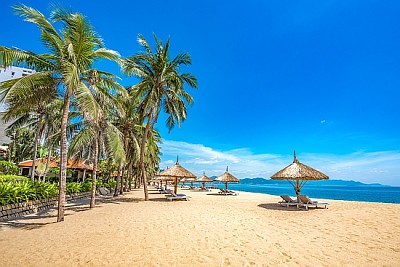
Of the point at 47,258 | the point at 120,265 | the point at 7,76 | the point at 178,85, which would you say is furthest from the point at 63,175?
the point at 7,76

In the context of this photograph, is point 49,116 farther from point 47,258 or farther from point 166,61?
point 47,258

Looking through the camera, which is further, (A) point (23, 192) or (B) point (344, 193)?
(B) point (344, 193)

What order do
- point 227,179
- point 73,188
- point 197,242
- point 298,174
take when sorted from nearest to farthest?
point 197,242
point 298,174
point 73,188
point 227,179

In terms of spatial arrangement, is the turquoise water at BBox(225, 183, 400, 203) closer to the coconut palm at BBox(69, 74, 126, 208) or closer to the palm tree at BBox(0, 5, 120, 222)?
the coconut palm at BBox(69, 74, 126, 208)

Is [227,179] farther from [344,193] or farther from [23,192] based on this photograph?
[344,193]

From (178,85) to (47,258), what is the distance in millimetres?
11873

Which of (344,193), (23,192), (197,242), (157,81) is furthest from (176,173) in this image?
(344,193)

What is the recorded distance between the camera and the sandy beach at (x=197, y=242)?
450 cm

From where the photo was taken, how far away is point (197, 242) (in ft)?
18.5

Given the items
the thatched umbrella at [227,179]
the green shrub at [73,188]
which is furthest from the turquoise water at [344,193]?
the green shrub at [73,188]

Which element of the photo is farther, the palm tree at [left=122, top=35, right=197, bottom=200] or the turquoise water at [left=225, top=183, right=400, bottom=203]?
the turquoise water at [left=225, top=183, right=400, bottom=203]

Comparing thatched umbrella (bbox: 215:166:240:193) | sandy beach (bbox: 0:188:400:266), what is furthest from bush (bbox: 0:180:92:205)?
thatched umbrella (bbox: 215:166:240:193)

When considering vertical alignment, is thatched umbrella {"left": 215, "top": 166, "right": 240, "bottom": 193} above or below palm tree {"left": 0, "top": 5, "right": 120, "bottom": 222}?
below

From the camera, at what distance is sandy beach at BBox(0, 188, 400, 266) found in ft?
14.8
